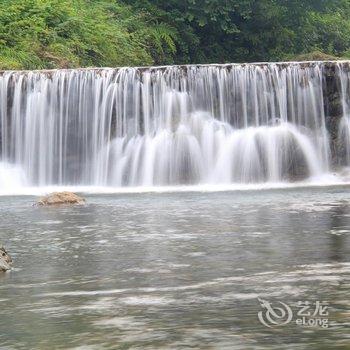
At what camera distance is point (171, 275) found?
9.60 metres

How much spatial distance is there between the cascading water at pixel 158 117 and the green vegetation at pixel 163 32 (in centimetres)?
377

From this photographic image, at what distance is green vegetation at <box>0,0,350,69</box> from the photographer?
32125mm

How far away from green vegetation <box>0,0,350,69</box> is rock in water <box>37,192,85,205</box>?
11395mm

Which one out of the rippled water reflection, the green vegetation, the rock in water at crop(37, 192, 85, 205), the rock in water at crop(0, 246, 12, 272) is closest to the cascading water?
the green vegetation

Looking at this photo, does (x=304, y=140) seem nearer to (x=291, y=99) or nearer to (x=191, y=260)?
(x=291, y=99)

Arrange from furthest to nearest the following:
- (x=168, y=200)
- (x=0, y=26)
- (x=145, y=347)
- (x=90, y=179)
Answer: (x=0, y=26) → (x=90, y=179) → (x=168, y=200) → (x=145, y=347)

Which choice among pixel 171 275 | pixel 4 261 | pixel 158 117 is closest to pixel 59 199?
pixel 158 117

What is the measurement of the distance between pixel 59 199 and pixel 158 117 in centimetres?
821

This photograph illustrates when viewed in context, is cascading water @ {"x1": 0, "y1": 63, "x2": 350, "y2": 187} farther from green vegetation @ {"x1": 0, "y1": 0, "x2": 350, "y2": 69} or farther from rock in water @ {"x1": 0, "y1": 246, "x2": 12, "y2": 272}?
rock in water @ {"x1": 0, "y1": 246, "x2": 12, "y2": 272}

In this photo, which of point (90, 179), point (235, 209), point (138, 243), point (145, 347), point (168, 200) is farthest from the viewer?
point (90, 179)

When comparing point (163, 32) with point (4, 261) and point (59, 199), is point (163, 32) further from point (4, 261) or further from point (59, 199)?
point (4, 261)

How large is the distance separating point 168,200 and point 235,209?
3261 mm

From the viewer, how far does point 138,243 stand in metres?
12.5

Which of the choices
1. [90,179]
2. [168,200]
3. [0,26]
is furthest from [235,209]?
[0,26]
